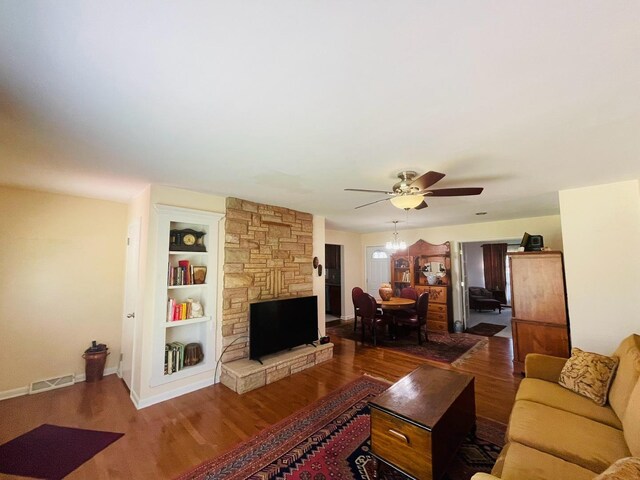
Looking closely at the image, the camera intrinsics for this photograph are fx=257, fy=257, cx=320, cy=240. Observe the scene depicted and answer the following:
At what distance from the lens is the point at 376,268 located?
7.56 metres

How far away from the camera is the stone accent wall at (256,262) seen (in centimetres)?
355

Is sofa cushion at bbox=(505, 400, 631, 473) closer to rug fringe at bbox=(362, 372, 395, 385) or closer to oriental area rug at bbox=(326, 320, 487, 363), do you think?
rug fringe at bbox=(362, 372, 395, 385)

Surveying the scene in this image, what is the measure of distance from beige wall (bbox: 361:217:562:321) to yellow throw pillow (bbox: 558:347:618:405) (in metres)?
3.53

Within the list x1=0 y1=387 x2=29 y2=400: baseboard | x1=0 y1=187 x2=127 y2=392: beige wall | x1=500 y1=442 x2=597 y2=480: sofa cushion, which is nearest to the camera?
x1=500 y1=442 x2=597 y2=480: sofa cushion

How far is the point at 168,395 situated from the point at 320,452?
6.50ft

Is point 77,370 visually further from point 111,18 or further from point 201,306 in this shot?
point 111,18

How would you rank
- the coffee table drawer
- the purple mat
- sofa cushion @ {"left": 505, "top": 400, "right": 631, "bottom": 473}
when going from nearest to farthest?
sofa cushion @ {"left": 505, "top": 400, "right": 631, "bottom": 473}, the coffee table drawer, the purple mat

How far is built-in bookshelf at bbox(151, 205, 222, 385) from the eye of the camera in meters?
3.01

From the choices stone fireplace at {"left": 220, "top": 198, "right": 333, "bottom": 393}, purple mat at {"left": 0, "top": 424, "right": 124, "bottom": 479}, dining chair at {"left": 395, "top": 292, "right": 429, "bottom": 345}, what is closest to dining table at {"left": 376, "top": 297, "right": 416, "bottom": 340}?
dining chair at {"left": 395, "top": 292, "right": 429, "bottom": 345}

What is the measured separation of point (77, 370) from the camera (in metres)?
3.47

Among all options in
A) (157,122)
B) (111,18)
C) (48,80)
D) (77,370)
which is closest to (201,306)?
(77,370)

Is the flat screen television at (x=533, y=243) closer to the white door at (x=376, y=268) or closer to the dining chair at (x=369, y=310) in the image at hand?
the dining chair at (x=369, y=310)

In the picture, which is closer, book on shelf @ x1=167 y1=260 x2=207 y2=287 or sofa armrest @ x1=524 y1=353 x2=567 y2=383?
sofa armrest @ x1=524 y1=353 x2=567 y2=383

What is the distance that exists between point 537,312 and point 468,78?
12.9ft
